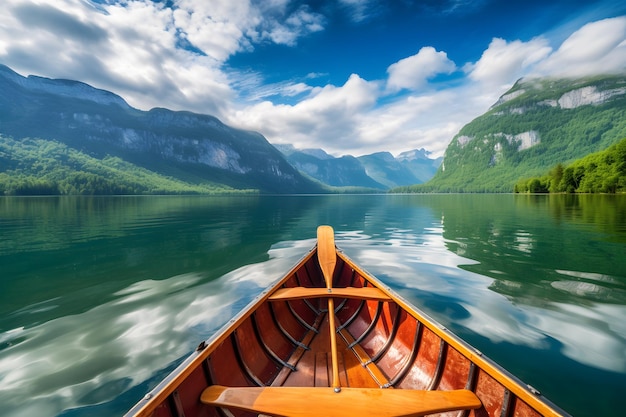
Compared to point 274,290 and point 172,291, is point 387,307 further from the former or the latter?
point 172,291

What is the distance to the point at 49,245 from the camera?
19.8 m

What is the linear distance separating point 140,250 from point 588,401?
20316 millimetres

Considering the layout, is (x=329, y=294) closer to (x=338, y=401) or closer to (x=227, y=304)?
(x=338, y=401)

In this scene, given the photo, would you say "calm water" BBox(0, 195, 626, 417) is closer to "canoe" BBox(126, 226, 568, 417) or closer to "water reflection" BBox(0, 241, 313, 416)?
"water reflection" BBox(0, 241, 313, 416)

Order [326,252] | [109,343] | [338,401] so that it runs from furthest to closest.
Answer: [326,252]
[109,343]
[338,401]

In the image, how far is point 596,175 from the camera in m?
78.4

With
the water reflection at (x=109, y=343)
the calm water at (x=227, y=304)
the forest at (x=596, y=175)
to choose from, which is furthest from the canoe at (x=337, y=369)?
the forest at (x=596, y=175)

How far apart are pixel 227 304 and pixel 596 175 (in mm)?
104473

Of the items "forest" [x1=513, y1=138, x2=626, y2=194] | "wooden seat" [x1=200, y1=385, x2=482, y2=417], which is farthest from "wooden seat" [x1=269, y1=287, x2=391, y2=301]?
"forest" [x1=513, y1=138, x2=626, y2=194]

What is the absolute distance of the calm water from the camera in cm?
576

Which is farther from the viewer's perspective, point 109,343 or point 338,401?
point 109,343

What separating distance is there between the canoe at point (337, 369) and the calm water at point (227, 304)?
7.18ft

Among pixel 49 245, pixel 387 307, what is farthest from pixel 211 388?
pixel 49 245

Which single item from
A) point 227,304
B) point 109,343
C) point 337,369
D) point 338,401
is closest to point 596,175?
point 227,304
